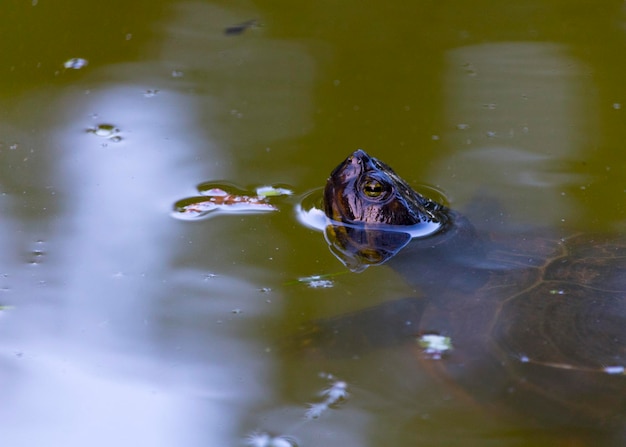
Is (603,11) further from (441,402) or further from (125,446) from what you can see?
(125,446)

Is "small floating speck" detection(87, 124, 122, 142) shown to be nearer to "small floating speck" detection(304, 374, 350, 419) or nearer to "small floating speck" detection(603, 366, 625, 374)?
"small floating speck" detection(304, 374, 350, 419)

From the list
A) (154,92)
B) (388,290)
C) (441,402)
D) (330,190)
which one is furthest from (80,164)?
(441,402)

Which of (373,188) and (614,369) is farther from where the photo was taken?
(373,188)

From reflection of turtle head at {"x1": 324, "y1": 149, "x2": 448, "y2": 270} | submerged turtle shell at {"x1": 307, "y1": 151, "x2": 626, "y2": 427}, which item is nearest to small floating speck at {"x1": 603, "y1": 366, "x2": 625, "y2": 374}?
submerged turtle shell at {"x1": 307, "y1": 151, "x2": 626, "y2": 427}

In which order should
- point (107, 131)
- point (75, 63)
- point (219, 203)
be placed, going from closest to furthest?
point (219, 203) < point (107, 131) < point (75, 63)

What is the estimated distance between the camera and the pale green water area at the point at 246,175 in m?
2.28

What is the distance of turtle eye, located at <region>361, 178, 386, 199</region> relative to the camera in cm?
296

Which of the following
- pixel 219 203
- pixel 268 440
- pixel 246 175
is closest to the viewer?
pixel 268 440

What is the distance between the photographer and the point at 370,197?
9.95ft

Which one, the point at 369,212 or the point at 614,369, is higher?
the point at 369,212

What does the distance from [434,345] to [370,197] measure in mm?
753

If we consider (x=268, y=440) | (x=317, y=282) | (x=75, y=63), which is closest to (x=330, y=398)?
(x=268, y=440)

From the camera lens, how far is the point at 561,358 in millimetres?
2396

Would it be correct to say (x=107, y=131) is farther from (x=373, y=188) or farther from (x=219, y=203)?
(x=373, y=188)
